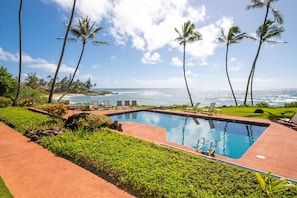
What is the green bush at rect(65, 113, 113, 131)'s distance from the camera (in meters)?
6.87

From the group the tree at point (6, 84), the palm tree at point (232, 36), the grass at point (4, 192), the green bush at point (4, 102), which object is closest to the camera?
the grass at point (4, 192)

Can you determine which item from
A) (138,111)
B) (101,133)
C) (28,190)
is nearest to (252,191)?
(28,190)

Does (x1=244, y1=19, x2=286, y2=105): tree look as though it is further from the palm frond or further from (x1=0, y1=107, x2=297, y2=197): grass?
(x1=0, y1=107, x2=297, y2=197): grass

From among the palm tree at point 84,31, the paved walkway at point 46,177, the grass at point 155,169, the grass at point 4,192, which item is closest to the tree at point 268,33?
the palm tree at point 84,31

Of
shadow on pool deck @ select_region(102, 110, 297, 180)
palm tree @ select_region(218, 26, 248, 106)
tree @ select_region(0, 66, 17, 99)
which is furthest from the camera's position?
palm tree @ select_region(218, 26, 248, 106)

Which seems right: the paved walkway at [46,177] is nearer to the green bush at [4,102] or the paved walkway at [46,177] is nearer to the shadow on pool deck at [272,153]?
the shadow on pool deck at [272,153]

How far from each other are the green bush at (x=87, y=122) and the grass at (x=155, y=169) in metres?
1.23

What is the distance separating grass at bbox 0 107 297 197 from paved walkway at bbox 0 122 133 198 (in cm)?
25

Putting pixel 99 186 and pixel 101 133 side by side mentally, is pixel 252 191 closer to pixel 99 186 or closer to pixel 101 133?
pixel 99 186

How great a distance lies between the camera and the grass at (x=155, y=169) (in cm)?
305

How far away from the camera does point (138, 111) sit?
15.3 meters

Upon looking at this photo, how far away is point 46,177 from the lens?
12.0 ft

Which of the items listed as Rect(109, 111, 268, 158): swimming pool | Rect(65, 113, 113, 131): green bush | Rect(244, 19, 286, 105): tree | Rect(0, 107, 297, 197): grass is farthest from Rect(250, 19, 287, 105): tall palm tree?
Rect(0, 107, 297, 197): grass

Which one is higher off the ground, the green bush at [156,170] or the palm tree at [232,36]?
the palm tree at [232,36]
